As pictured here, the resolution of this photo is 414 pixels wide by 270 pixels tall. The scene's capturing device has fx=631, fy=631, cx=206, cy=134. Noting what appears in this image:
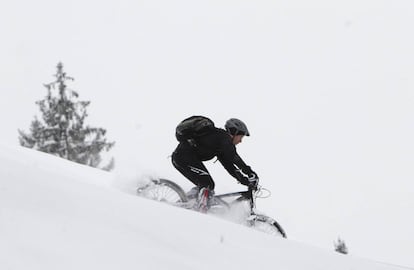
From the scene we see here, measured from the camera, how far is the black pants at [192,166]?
854cm

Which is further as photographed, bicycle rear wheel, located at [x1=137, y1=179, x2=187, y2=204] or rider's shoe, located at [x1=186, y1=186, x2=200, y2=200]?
bicycle rear wheel, located at [x1=137, y1=179, x2=187, y2=204]

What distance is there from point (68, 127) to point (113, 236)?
23.8m

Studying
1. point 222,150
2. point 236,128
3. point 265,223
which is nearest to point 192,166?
point 222,150

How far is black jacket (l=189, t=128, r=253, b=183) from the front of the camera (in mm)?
8203

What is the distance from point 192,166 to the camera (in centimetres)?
856

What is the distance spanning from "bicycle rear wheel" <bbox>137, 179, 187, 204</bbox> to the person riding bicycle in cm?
34

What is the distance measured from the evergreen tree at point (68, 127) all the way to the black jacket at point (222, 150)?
785 inches

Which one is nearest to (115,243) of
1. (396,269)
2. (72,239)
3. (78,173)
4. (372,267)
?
(72,239)

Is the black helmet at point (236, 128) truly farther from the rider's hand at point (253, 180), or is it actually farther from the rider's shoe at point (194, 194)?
the rider's shoe at point (194, 194)

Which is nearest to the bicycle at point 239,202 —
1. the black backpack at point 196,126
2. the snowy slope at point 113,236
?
the black backpack at point 196,126

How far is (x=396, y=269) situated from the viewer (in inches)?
250

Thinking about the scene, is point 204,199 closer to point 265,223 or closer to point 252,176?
point 252,176

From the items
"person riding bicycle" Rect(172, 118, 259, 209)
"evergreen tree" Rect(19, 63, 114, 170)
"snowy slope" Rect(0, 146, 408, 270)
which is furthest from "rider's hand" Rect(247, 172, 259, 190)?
"evergreen tree" Rect(19, 63, 114, 170)

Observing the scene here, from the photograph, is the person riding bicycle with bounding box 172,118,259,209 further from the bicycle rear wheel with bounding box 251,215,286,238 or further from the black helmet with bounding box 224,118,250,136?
the bicycle rear wheel with bounding box 251,215,286,238
